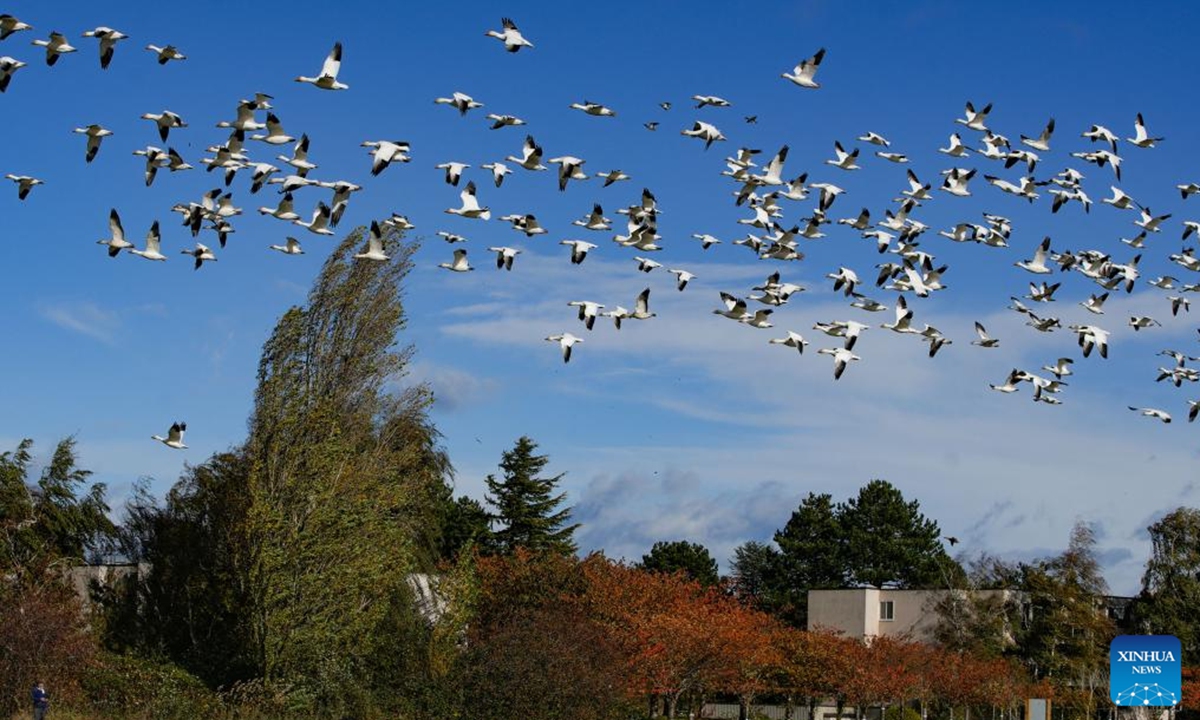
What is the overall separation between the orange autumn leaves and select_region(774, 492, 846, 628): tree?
34.2 m

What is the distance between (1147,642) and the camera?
3062cm

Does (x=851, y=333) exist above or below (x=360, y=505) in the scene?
above

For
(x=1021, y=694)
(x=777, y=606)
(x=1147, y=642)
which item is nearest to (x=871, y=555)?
(x=777, y=606)

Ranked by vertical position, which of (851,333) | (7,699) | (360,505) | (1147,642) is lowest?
(7,699)

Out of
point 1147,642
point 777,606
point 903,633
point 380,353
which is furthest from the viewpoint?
point 777,606

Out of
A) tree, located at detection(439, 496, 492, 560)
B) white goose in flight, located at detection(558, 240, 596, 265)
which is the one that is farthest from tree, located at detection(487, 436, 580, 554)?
white goose in flight, located at detection(558, 240, 596, 265)

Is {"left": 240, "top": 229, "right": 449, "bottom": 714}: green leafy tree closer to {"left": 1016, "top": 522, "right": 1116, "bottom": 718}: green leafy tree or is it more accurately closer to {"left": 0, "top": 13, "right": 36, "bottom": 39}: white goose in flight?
{"left": 0, "top": 13, "right": 36, "bottom": 39}: white goose in flight

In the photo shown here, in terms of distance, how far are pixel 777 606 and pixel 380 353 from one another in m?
53.9

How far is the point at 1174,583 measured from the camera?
70.9 m

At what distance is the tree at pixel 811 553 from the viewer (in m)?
104

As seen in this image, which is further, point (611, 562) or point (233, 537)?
point (611, 562)

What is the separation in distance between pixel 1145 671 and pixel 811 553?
75.3 m

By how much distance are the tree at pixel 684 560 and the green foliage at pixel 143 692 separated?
62550 millimetres

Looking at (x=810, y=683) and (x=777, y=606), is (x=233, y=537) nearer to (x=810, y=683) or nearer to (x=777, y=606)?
(x=810, y=683)
